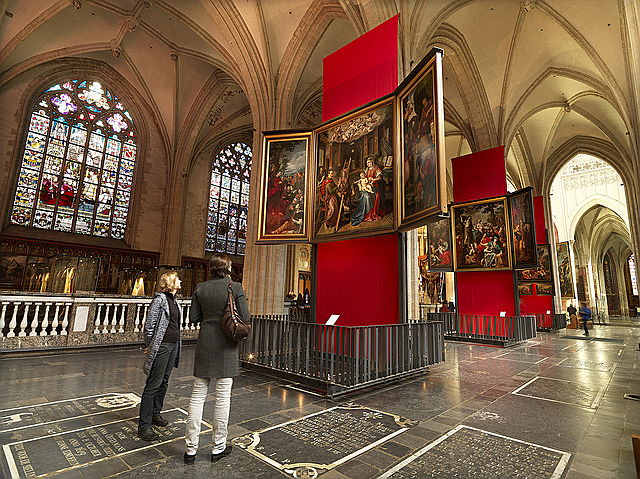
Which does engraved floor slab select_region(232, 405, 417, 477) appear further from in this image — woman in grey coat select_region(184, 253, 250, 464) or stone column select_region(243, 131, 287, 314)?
stone column select_region(243, 131, 287, 314)

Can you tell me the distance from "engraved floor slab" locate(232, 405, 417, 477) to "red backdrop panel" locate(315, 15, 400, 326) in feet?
7.40

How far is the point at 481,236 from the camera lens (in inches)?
473

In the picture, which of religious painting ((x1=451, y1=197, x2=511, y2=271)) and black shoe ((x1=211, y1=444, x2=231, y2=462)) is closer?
black shoe ((x1=211, y1=444, x2=231, y2=462))

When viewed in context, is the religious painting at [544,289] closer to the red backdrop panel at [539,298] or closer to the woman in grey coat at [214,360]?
the red backdrop panel at [539,298]

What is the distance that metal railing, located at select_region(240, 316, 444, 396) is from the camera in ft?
14.1

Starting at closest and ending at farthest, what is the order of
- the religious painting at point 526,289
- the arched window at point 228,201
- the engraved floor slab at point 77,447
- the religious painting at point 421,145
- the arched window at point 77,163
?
the engraved floor slab at point 77,447, the religious painting at point 421,145, the arched window at point 77,163, the religious painting at point 526,289, the arched window at point 228,201

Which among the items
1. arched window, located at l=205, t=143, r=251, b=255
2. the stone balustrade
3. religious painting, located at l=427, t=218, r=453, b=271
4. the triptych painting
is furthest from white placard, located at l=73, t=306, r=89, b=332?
arched window, located at l=205, t=143, r=251, b=255

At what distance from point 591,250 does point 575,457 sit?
41.7m

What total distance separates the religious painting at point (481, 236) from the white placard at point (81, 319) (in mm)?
11474

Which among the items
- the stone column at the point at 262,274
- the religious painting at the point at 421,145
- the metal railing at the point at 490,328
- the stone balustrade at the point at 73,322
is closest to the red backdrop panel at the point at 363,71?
the religious painting at the point at 421,145

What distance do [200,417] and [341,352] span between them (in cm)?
222

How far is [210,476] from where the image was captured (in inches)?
84.5

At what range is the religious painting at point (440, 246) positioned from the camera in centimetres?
1276

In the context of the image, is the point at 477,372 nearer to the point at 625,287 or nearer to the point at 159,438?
the point at 159,438
